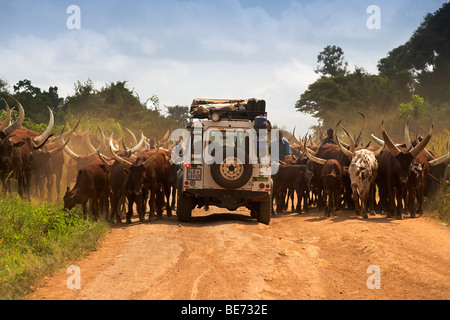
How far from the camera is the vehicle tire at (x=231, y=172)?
41.5 ft

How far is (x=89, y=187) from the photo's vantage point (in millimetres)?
12398

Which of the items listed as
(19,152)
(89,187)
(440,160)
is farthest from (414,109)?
(89,187)

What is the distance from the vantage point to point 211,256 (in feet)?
29.8

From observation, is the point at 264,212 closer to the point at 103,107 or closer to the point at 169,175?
the point at 169,175

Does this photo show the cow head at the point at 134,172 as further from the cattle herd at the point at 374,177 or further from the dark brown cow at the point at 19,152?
the cattle herd at the point at 374,177

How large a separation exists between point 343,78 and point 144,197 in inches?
1480

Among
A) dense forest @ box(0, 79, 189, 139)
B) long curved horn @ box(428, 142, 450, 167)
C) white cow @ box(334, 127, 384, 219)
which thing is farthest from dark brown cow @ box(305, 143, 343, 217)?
dense forest @ box(0, 79, 189, 139)

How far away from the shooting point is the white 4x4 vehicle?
12.7m

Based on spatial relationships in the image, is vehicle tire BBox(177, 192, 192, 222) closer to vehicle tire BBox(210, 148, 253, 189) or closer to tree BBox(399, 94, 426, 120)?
vehicle tire BBox(210, 148, 253, 189)

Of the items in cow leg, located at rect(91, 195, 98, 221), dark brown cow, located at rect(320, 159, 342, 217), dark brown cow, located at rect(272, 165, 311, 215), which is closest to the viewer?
cow leg, located at rect(91, 195, 98, 221)

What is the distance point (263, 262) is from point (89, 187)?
5299mm

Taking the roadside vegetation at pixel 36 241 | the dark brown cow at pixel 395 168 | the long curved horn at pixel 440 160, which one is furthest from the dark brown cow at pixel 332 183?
the roadside vegetation at pixel 36 241

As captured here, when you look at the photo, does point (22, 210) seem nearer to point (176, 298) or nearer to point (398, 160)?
point (176, 298)

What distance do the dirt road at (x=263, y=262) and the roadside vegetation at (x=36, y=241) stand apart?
0.83ft
